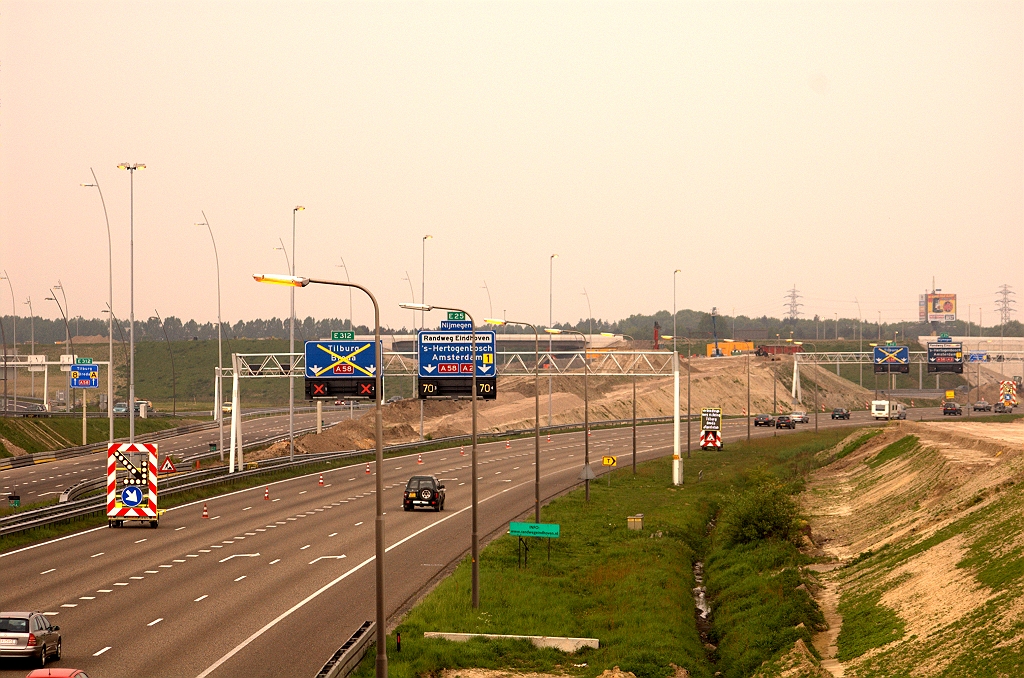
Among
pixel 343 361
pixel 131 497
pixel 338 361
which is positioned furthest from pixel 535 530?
pixel 131 497

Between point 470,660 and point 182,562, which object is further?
point 182,562

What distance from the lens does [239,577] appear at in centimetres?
4059

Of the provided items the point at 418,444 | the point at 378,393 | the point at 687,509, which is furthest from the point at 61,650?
the point at 418,444

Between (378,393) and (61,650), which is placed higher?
(378,393)

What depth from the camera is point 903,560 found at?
4253 cm

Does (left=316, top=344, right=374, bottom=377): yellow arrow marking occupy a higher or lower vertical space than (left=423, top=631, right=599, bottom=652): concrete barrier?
higher

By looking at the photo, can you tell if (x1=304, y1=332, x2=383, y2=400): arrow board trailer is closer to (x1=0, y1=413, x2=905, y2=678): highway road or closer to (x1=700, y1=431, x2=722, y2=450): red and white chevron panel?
(x1=0, y1=413, x2=905, y2=678): highway road

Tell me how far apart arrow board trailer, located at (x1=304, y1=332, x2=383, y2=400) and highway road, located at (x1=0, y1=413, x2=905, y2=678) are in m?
7.10

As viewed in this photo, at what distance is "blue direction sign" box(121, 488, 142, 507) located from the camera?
51.5 metres

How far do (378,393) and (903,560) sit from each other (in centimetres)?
2798

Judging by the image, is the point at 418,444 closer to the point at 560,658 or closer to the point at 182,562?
the point at 182,562

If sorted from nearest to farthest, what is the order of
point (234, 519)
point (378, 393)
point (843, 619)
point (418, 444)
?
point (378, 393)
point (843, 619)
point (234, 519)
point (418, 444)

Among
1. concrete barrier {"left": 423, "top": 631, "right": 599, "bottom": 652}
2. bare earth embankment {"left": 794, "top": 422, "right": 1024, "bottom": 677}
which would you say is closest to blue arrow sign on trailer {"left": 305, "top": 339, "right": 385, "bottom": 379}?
bare earth embankment {"left": 794, "top": 422, "right": 1024, "bottom": 677}

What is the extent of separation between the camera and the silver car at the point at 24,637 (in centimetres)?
2703
